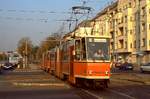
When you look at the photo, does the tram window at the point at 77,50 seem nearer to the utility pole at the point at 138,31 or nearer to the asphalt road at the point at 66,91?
the asphalt road at the point at 66,91

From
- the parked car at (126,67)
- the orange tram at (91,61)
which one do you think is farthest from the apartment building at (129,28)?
the orange tram at (91,61)

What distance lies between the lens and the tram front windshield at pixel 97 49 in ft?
81.4

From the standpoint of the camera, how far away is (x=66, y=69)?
30.4m

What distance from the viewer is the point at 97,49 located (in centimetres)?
2508

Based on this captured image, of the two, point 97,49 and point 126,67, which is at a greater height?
point 97,49

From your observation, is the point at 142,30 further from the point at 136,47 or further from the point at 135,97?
the point at 135,97

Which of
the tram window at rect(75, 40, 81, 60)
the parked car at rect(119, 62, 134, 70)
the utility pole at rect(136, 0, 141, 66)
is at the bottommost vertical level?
the parked car at rect(119, 62, 134, 70)

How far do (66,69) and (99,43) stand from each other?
5.88 meters

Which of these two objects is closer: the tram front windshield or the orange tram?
the orange tram

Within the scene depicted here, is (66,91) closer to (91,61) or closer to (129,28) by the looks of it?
(91,61)

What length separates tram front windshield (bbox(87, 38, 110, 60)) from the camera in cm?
2480

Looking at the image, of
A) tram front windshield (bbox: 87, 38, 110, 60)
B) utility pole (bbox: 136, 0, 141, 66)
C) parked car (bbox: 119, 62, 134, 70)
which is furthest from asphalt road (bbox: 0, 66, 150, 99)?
utility pole (bbox: 136, 0, 141, 66)

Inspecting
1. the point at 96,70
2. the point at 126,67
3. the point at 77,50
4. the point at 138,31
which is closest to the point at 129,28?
the point at 138,31

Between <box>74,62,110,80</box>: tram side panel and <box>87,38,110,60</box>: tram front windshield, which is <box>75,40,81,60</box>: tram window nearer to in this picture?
<box>87,38,110,60</box>: tram front windshield
